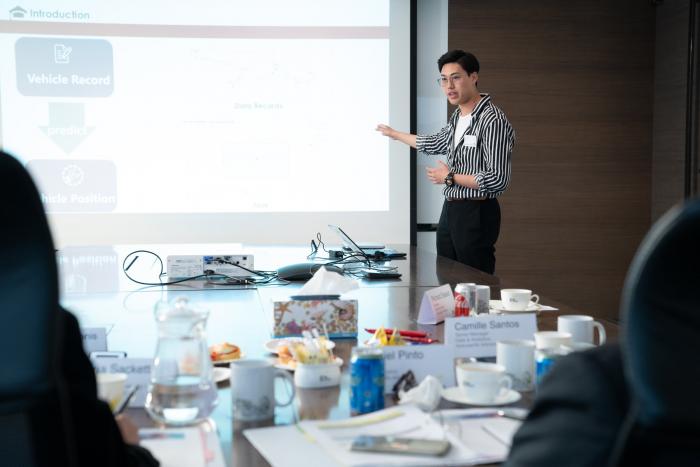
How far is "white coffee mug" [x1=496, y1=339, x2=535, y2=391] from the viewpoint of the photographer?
5.33 ft

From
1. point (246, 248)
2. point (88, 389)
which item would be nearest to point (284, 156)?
point (246, 248)

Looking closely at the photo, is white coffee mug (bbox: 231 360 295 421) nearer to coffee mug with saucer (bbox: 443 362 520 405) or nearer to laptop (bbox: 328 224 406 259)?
coffee mug with saucer (bbox: 443 362 520 405)

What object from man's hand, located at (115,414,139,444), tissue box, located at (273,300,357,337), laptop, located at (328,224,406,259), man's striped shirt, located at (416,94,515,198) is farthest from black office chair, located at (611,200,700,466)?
man's striped shirt, located at (416,94,515,198)

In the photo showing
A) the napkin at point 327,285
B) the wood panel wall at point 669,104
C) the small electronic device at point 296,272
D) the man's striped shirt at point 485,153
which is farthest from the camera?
the wood panel wall at point 669,104

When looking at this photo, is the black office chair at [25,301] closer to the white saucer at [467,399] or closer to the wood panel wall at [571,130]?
the white saucer at [467,399]

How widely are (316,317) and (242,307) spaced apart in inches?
21.1

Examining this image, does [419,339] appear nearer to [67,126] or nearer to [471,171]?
[471,171]

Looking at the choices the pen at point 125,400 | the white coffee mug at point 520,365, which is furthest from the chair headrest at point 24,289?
the white coffee mug at point 520,365

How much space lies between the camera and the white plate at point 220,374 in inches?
64.4

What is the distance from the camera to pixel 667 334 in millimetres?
673

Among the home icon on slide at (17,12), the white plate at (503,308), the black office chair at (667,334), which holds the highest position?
the home icon on slide at (17,12)

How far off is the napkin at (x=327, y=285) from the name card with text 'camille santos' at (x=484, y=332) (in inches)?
16.4

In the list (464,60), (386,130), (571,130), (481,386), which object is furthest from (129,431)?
(571,130)

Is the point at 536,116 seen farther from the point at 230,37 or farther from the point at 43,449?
the point at 43,449
